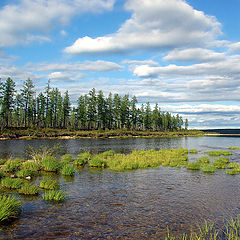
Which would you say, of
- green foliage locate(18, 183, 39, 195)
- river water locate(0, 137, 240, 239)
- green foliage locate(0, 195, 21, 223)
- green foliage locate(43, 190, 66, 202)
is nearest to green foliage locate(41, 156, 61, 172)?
river water locate(0, 137, 240, 239)

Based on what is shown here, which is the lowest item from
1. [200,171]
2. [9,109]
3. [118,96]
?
[200,171]

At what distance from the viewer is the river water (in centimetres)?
928

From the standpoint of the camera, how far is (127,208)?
39.3 ft

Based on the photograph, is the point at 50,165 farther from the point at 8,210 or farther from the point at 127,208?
the point at 127,208

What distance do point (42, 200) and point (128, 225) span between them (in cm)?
551

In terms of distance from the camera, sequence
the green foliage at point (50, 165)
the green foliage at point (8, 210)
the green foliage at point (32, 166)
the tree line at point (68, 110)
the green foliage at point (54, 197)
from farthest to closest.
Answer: the tree line at point (68, 110) < the green foliage at point (50, 165) < the green foliage at point (32, 166) < the green foliage at point (54, 197) < the green foliage at point (8, 210)

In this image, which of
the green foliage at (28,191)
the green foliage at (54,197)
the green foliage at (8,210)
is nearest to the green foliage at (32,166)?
the green foliage at (28,191)

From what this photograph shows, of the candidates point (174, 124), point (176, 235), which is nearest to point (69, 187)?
point (176, 235)

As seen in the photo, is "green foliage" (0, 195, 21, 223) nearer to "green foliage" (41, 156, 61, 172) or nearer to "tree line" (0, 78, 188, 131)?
"green foliage" (41, 156, 61, 172)

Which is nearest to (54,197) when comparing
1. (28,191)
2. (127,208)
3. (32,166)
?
(28,191)

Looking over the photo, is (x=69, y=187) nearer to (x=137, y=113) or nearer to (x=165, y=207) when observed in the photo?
(x=165, y=207)

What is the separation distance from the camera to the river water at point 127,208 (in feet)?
30.5

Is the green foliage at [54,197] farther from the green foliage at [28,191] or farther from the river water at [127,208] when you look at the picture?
the green foliage at [28,191]

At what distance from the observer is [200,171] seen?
2245 centimetres
